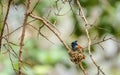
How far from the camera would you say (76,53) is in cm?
98

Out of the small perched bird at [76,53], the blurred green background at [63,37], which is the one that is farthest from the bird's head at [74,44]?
the blurred green background at [63,37]

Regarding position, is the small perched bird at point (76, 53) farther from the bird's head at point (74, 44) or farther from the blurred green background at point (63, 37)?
the blurred green background at point (63, 37)

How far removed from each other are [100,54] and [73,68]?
42cm

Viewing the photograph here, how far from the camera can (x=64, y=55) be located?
5.51 ft

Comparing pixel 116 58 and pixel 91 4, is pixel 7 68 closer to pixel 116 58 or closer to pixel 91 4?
pixel 91 4

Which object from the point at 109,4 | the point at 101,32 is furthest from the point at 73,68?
the point at 109,4

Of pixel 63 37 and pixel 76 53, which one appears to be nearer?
pixel 76 53

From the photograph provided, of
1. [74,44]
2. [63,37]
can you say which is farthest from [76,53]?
[63,37]

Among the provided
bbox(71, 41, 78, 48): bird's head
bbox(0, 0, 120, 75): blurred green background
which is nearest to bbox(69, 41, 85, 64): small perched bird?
bbox(71, 41, 78, 48): bird's head

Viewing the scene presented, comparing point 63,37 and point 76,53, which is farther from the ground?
point 76,53

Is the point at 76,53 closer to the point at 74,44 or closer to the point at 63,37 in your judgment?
the point at 74,44

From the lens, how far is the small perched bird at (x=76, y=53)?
973 mm

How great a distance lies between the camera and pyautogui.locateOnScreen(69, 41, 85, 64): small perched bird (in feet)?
3.19

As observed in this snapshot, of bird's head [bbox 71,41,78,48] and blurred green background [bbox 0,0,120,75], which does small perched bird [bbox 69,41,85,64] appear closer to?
bird's head [bbox 71,41,78,48]
